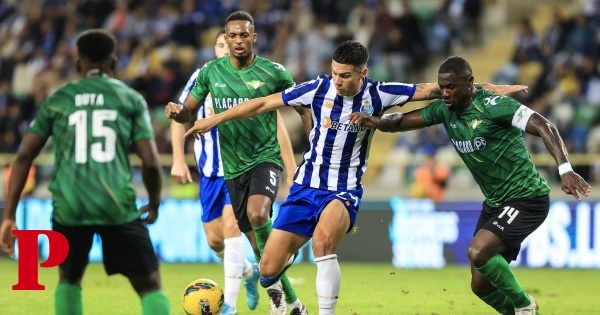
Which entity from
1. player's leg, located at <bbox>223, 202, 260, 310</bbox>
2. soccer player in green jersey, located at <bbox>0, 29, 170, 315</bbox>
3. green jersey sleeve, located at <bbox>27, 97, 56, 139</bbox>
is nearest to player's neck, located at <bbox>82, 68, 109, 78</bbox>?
soccer player in green jersey, located at <bbox>0, 29, 170, 315</bbox>

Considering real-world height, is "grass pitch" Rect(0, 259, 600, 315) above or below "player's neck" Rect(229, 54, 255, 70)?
below

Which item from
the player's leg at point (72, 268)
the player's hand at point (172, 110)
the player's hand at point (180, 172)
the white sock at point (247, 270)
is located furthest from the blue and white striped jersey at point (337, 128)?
the player's leg at point (72, 268)

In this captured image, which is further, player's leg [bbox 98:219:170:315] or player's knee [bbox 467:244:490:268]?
player's knee [bbox 467:244:490:268]

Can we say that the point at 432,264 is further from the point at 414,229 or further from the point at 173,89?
the point at 173,89

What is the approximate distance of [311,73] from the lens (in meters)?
20.4

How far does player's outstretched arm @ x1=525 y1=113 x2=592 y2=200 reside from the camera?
7.54 meters

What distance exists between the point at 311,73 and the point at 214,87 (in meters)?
11.1

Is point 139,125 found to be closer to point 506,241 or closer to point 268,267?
point 268,267

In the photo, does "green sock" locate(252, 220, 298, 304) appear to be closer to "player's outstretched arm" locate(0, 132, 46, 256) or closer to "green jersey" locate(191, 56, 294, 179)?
"green jersey" locate(191, 56, 294, 179)

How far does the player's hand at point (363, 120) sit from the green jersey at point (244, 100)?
1.22 m

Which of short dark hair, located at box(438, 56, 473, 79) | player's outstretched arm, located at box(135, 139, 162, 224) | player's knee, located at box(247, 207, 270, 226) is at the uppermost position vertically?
short dark hair, located at box(438, 56, 473, 79)

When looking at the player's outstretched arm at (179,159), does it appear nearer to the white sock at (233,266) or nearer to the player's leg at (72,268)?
the white sock at (233,266)

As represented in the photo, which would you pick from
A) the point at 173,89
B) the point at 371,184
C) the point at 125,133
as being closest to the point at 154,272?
the point at 125,133

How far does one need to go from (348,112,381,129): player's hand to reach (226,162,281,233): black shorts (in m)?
1.20
